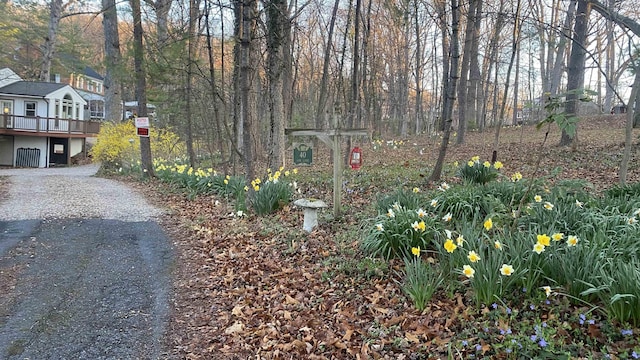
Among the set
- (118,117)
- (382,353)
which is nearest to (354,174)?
(382,353)

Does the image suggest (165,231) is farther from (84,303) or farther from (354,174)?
(354,174)

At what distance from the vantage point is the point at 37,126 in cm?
2394

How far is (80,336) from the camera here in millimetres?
3402

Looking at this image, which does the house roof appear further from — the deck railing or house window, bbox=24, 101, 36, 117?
the deck railing

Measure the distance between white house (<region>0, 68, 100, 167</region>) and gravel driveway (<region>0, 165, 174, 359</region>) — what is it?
19.3m

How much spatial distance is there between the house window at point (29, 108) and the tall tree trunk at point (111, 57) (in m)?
15.2

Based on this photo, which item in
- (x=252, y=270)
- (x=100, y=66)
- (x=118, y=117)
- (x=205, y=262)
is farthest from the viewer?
(x=118, y=117)

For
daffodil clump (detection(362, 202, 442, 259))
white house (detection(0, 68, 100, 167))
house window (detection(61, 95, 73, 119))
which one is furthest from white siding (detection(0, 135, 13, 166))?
daffodil clump (detection(362, 202, 442, 259))

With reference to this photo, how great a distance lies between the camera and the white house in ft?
78.4

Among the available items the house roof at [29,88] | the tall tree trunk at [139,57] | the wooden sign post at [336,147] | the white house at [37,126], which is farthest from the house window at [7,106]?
the wooden sign post at [336,147]

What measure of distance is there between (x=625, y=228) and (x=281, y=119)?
6.22m

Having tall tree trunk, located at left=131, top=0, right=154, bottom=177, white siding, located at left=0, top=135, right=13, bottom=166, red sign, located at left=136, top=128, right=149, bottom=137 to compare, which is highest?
tall tree trunk, located at left=131, top=0, right=154, bottom=177

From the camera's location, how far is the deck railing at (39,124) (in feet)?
76.5

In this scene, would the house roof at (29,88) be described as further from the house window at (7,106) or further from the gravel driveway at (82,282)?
the gravel driveway at (82,282)
